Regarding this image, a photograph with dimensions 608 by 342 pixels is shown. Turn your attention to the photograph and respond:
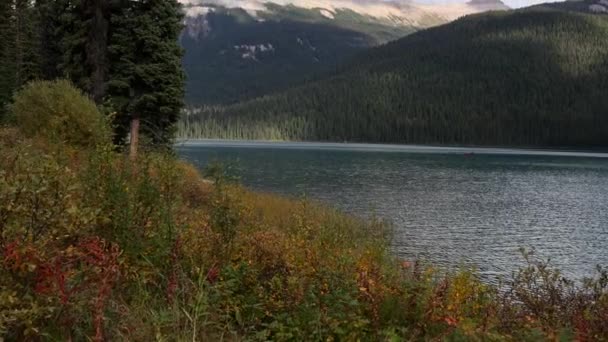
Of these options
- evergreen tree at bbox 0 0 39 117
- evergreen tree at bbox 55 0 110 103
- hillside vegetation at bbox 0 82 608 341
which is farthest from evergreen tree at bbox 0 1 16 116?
hillside vegetation at bbox 0 82 608 341

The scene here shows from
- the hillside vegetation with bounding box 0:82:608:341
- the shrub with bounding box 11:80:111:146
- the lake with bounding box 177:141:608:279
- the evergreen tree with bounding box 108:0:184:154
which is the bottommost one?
the lake with bounding box 177:141:608:279

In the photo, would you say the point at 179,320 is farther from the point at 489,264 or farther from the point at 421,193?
the point at 421,193

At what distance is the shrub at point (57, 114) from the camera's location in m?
20.9

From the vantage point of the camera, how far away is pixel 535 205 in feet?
163

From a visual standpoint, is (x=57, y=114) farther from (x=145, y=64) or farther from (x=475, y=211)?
(x=475, y=211)

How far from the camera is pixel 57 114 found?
2109cm

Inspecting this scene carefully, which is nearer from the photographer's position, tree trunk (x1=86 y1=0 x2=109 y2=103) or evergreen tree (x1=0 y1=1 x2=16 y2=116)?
tree trunk (x1=86 y1=0 x2=109 y2=103)

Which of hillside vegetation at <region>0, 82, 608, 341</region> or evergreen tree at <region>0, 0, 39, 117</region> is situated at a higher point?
evergreen tree at <region>0, 0, 39, 117</region>

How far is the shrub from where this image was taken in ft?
68.4

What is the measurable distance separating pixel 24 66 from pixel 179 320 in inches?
1810

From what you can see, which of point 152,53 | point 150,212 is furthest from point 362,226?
point 150,212

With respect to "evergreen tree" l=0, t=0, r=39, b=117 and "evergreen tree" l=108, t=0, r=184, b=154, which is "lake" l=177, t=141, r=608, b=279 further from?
"evergreen tree" l=0, t=0, r=39, b=117

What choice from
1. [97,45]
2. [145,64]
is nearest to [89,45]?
[97,45]

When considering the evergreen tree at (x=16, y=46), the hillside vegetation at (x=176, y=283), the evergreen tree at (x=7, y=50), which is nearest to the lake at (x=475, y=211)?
the hillside vegetation at (x=176, y=283)
